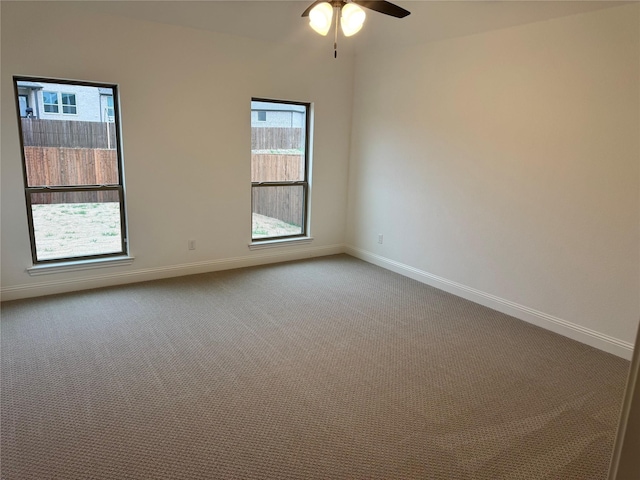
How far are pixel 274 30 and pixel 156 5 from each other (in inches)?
46.1

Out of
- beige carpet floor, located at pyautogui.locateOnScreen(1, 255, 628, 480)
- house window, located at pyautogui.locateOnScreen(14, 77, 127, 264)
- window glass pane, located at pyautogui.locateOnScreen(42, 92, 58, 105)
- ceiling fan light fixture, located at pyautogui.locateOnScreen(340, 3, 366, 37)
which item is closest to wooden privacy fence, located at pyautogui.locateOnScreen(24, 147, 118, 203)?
house window, located at pyautogui.locateOnScreen(14, 77, 127, 264)

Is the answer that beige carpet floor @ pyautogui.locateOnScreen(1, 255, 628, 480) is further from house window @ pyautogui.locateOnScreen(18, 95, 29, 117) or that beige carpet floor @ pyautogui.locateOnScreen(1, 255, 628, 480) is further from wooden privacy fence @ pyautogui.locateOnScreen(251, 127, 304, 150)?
wooden privacy fence @ pyautogui.locateOnScreen(251, 127, 304, 150)

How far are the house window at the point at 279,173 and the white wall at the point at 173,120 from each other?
0.15m

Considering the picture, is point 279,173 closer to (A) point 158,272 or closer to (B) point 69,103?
(A) point 158,272

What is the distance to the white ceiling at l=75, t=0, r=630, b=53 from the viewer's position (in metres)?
3.43

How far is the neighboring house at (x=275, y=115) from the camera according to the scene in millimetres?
4902

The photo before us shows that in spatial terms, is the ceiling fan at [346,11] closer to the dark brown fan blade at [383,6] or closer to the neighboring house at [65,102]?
the dark brown fan blade at [383,6]

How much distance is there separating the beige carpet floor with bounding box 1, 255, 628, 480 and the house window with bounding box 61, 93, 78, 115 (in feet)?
5.58

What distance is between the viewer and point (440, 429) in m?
2.33

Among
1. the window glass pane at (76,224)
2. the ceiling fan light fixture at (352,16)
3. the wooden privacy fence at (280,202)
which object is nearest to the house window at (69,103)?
the window glass pane at (76,224)

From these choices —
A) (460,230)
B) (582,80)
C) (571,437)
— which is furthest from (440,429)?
(582,80)

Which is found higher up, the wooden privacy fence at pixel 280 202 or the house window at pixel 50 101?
the house window at pixel 50 101

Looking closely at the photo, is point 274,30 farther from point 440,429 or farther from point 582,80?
point 440,429

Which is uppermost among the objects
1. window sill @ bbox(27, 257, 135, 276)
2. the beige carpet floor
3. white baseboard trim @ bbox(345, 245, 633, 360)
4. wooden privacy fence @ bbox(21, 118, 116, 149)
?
wooden privacy fence @ bbox(21, 118, 116, 149)
